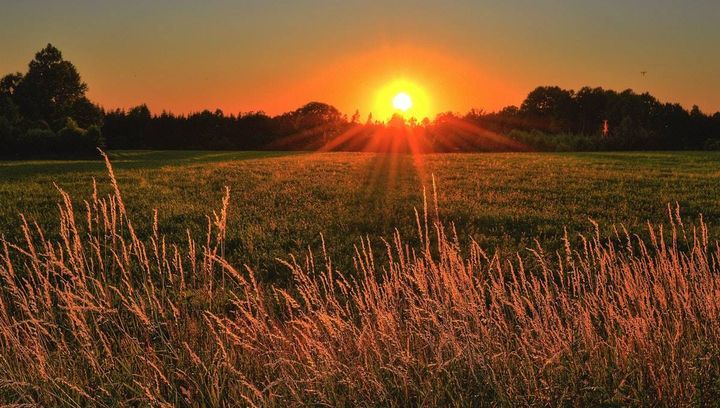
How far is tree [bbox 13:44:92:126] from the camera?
186 feet

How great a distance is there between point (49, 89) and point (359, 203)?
186 ft

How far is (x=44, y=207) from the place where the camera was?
1216 centimetres

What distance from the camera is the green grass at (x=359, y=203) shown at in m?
9.45

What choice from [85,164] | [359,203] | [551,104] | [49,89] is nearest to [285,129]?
[49,89]

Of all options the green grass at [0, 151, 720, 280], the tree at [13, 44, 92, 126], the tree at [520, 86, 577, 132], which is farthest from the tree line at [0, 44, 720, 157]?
the green grass at [0, 151, 720, 280]

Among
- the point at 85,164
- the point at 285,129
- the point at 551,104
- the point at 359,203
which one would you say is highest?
the point at 551,104

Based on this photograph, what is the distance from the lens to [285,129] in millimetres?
69062

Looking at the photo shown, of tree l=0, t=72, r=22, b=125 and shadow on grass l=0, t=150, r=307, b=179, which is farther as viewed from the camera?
tree l=0, t=72, r=22, b=125

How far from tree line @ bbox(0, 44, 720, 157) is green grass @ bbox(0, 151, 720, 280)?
88.7 feet

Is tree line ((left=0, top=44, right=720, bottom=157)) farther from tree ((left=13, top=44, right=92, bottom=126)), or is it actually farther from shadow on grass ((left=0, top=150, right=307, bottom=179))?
shadow on grass ((left=0, top=150, right=307, bottom=179))

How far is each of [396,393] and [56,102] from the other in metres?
65.1

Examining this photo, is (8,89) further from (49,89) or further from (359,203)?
(359,203)

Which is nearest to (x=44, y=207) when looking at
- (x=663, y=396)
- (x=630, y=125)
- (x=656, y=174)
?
(x=663, y=396)

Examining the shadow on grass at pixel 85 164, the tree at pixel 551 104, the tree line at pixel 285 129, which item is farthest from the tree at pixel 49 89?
the tree at pixel 551 104
